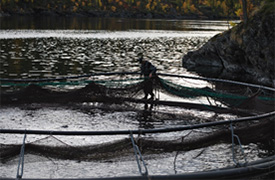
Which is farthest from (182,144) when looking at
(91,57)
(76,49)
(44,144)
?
(76,49)

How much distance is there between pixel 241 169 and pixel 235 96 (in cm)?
766

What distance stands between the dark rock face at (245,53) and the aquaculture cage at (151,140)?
35.6ft

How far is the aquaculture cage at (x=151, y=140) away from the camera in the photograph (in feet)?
31.5

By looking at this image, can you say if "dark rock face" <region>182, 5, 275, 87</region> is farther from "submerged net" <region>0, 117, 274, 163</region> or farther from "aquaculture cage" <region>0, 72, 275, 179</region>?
"submerged net" <region>0, 117, 274, 163</region>

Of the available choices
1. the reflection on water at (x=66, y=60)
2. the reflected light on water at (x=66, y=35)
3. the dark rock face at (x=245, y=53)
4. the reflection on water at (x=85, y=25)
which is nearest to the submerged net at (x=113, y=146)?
the dark rock face at (x=245, y=53)

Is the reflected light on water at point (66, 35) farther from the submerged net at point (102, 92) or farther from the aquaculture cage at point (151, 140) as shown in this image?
the aquaculture cage at point (151, 140)

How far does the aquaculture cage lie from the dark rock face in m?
10.8

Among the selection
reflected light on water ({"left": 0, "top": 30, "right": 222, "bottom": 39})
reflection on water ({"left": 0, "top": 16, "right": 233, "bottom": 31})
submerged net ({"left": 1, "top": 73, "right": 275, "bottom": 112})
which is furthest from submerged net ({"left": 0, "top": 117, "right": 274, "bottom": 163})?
reflection on water ({"left": 0, "top": 16, "right": 233, "bottom": 31})

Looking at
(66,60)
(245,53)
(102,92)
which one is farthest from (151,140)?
(66,60)

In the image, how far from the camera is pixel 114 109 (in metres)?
17.9

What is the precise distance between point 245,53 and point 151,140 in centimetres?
2397

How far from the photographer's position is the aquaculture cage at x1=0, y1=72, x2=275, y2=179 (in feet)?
31.5

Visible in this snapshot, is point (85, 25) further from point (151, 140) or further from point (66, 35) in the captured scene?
point (151, 140)

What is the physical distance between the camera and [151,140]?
34.4 feet
